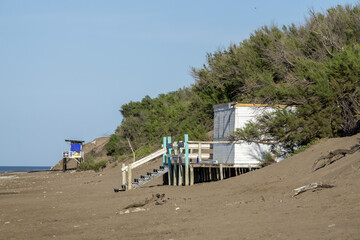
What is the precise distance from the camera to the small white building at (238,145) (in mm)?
23984

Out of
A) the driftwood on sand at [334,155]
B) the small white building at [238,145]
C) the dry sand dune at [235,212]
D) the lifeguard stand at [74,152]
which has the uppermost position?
the lifeguard stand at [74,152]

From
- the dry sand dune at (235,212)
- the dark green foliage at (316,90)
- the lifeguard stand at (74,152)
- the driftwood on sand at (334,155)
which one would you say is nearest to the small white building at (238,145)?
the dark green foliage at (316,90)

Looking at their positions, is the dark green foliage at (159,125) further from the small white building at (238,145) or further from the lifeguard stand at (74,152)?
the small white building at (238,145)

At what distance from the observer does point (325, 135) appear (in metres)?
22.2

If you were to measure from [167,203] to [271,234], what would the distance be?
7591mm

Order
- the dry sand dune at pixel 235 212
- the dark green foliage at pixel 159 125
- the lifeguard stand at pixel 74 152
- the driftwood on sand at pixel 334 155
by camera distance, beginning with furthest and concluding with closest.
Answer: the lifeguard stand at pixel 74 152, the dark green foliage at pixel 159 125, the driftwood on sand at pixel 334 155, the dry sand dune at pixel 235 212

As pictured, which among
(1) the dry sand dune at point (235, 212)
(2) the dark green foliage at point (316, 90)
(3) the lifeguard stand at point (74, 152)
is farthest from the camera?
(3) the lifeguard stand at point (74, 152)

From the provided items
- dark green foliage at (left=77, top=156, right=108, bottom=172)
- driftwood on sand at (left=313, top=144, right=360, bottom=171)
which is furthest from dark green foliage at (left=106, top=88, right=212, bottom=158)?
driftwood on sand at (left=313, top=144, right=360, bottom=171)

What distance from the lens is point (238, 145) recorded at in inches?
941

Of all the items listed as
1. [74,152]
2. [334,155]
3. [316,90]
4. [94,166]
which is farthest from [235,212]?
[74,152]

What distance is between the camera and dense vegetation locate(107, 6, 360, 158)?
22.5 metres

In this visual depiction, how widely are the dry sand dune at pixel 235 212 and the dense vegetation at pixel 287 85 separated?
2527 millimetres

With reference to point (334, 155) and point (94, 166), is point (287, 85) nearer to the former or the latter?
point (334, 155)

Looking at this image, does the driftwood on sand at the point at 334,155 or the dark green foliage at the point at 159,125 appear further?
the dark green foliage at the point at 159,125
